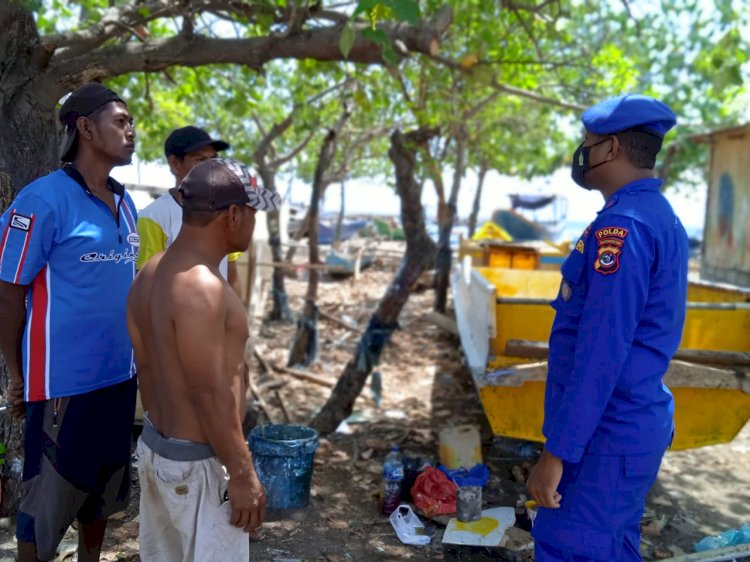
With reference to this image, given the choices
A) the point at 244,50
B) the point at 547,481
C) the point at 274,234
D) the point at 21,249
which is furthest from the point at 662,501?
the point at 274,234

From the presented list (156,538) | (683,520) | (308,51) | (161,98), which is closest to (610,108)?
(156,538)

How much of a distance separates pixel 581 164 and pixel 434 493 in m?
2.61

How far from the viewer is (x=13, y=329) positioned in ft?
8.98

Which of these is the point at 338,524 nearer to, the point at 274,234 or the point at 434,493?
the point at 434,493

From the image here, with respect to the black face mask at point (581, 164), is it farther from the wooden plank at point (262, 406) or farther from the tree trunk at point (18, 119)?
the wooden plank at point (262, 406)

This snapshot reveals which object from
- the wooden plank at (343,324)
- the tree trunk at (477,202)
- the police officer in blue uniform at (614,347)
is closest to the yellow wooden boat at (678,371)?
the police officer in blue uniform at (614,347)

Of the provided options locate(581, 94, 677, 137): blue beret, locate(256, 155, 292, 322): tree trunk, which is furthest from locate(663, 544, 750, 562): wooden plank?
locate(256, 155, 292, 322): tree trunk

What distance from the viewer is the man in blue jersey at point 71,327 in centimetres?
267

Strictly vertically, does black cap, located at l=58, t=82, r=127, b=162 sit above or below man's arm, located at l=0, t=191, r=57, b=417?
above

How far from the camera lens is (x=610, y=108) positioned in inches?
93.5

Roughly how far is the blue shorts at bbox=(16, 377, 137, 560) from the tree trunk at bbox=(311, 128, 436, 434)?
3.75 m

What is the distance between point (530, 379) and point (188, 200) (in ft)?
8.75

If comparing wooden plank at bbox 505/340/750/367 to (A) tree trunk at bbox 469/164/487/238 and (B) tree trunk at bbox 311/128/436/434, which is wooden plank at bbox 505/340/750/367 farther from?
(A) tree trunk at bbox 469/164/487/238

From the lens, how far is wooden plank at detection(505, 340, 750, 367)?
13.8 feet
